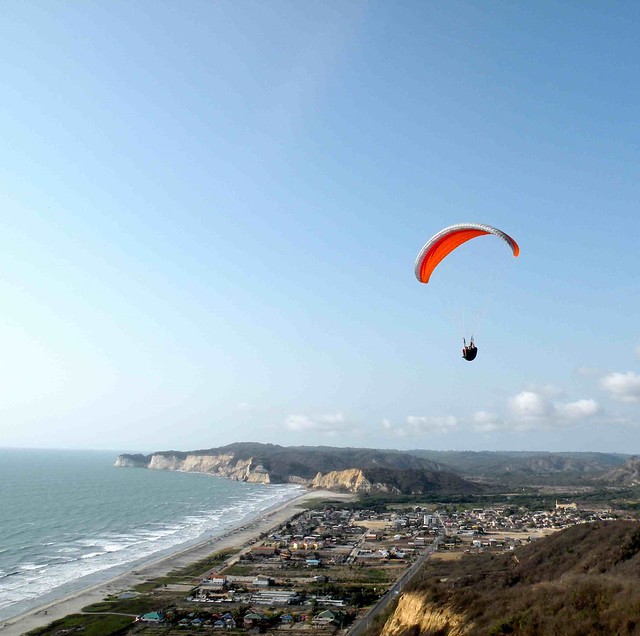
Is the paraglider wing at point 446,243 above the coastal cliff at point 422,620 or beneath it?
above

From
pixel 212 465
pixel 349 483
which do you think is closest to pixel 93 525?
pixel 349 483

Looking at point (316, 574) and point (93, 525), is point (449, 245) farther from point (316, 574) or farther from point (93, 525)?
point (93, 525)

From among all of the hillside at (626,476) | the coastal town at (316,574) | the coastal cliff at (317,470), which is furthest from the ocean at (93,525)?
the hillside at (626,476)

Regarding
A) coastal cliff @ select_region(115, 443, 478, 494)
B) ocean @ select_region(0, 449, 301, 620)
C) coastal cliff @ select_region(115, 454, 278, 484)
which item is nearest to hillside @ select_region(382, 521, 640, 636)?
ocean @ select_region(0, 449, 301, 620)

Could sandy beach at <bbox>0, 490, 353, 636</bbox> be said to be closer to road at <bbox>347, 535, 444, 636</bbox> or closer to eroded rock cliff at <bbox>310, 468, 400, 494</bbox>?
road at <bbox>347, 535, 444, 636</bbox>

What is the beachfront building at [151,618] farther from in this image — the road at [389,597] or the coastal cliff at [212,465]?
the coastal cliff at [212,465]
